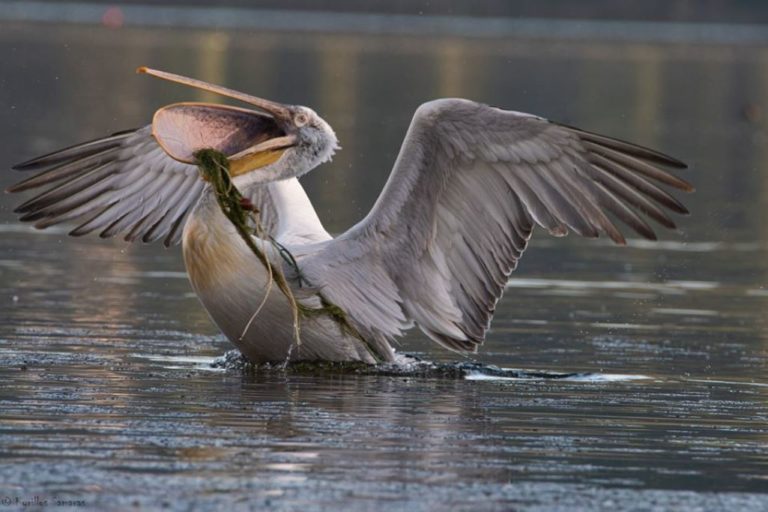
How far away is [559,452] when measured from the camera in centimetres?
836

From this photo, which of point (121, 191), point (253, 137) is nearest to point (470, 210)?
point (253, 137)

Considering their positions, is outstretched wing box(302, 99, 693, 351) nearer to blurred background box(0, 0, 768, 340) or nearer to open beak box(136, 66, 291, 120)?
open beak box(136, 66, 291, 120)

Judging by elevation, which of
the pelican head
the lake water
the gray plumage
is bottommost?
the lake water

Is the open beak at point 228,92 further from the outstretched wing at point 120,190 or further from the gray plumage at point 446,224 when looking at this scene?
the outstretched wing at point 120,190

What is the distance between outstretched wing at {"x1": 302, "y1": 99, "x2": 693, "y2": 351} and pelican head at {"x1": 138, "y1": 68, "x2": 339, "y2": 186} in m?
0.56

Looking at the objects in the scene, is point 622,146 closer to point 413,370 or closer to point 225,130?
point 413,370

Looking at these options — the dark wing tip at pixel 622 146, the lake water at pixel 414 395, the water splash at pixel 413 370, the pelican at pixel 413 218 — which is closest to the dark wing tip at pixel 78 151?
the pelican at pixel 413 218

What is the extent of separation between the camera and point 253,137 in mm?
11258

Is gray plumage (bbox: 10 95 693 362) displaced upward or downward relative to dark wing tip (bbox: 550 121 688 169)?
downward

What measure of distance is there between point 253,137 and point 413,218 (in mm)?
1070

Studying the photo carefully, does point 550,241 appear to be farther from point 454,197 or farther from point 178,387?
point 178,387

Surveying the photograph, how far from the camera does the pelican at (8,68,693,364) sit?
10484 mm

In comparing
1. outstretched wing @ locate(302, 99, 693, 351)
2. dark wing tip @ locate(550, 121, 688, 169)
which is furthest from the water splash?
dark wing tip @ locate(550, 121, 688, 169)

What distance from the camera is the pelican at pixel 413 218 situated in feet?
34.4
